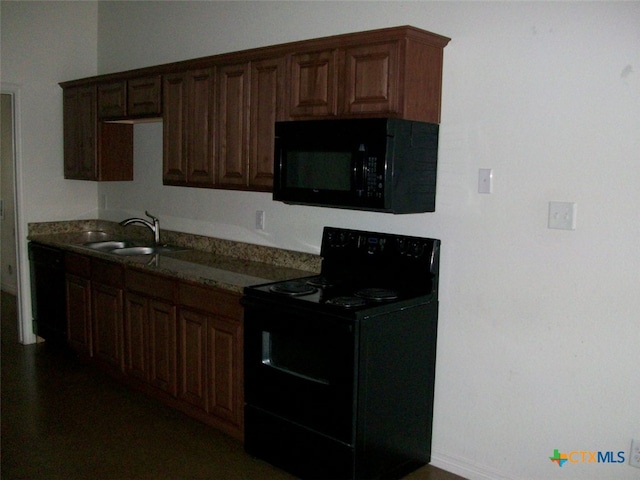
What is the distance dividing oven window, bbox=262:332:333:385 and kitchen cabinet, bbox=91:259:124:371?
4.54 feet

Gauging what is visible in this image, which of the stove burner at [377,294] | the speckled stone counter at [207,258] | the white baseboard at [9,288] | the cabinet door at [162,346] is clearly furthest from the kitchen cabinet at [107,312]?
the white baseboard at [9,288]

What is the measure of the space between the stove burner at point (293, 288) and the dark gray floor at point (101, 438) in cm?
86

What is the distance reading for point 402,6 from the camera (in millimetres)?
2957

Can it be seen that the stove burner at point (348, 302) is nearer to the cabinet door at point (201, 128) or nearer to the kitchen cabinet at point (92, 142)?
the cabinet door at point (201, 128)

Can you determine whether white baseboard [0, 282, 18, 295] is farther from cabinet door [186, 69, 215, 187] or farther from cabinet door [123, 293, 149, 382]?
cabinet door [186, 69, 215, 187]

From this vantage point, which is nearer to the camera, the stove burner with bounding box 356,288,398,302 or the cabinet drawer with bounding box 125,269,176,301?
the stove burner with bounding box 356,288,398,302

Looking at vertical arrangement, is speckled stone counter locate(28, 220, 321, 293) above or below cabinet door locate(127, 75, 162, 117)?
below

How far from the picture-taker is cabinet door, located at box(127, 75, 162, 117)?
3.93 m

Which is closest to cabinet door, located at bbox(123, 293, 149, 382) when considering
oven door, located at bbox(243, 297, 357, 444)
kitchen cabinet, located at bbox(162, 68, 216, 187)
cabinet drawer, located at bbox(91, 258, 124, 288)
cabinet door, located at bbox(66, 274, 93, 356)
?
cabinet drawer, located at bbox(91, 258, 124, 288)

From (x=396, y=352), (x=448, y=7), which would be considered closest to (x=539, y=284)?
(x=396, y=352)

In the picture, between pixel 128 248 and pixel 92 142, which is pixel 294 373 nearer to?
pixel 128 248

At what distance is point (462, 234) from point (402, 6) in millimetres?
1136

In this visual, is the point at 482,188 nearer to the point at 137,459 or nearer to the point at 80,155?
the point at 137,459

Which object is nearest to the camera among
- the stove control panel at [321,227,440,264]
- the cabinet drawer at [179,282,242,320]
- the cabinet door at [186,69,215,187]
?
the stove control panel at [321,227,440,264]
